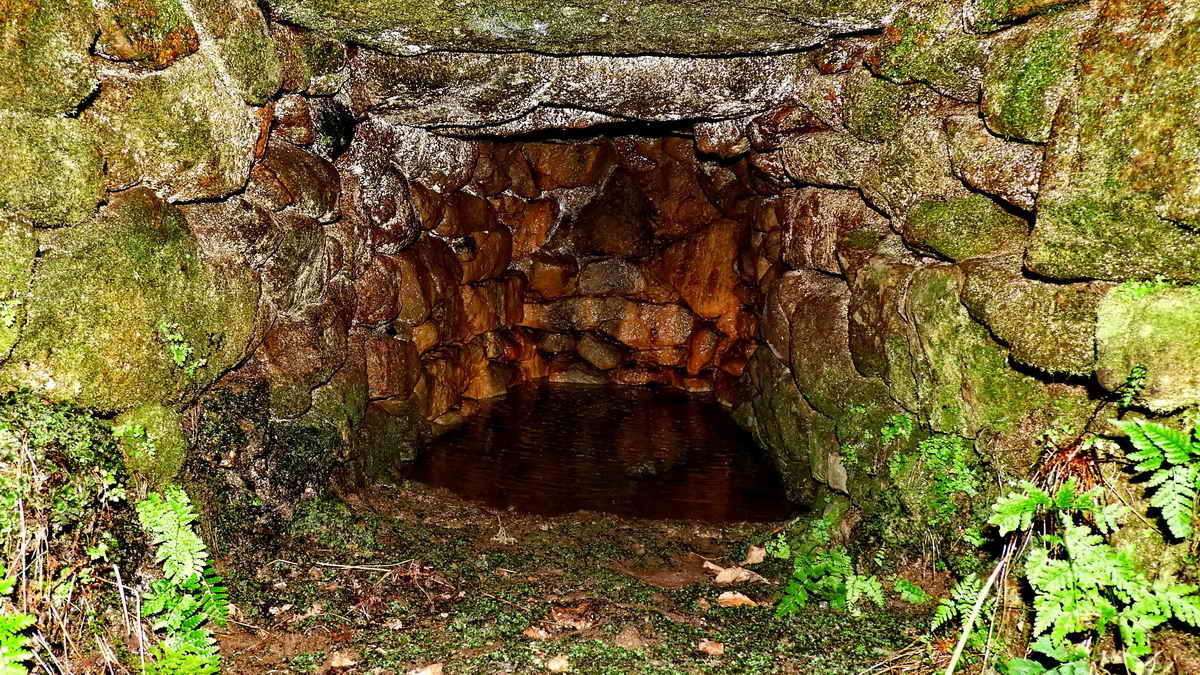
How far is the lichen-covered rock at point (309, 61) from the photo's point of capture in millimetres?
4125

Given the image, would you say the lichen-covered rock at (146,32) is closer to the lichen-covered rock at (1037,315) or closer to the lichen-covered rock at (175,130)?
the lichen-covered rock at (175,130)

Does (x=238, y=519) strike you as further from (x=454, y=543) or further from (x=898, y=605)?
(x=898, y=605)

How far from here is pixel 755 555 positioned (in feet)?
14.8

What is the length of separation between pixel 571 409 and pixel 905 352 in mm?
5765

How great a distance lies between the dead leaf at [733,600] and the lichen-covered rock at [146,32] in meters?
3.66

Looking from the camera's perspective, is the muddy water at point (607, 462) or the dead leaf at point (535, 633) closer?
the dead leaf at point (535, 633)

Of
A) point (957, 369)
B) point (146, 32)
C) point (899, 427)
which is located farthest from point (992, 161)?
point (146, 32)

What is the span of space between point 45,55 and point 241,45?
3.58ft

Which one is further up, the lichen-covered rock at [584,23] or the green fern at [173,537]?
the lichen-covered rock at [584,23]

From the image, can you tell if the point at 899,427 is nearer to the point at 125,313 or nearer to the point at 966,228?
the point at 966,228

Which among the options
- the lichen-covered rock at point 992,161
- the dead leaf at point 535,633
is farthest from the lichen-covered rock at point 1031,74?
the dead leaf at point 535,633

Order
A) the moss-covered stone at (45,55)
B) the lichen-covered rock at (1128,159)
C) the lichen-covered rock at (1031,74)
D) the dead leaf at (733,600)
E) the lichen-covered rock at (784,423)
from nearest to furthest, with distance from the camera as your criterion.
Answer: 1. the lichen-covered rock at (1128,159)
2. the moss-covered stone at (45,55)
3. the lichen-covered rock at (1031,74)
4. the dead leaf at (733,600)
5. the lichen-covered rock at (784,423)

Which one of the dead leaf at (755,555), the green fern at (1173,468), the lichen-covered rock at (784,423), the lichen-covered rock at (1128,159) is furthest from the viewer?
the lichen-covered rock at (784,423)

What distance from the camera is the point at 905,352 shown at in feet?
13.7
